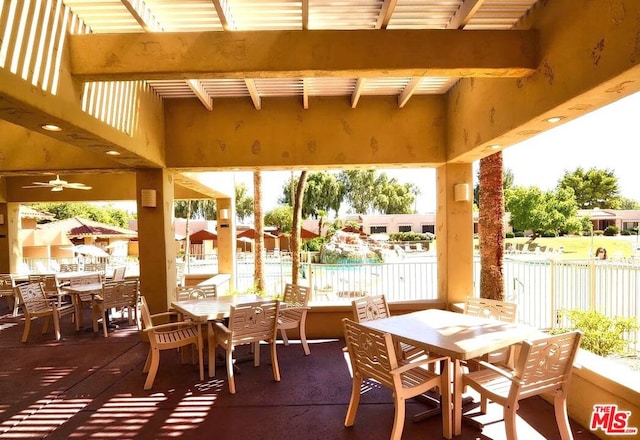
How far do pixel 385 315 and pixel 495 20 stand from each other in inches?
121

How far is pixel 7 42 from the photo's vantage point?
232cm

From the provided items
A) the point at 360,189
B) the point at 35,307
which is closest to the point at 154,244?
the point at 35,307

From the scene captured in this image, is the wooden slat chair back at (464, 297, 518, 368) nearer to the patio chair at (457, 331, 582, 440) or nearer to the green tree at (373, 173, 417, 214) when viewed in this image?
the patio chair at (457, 331, 582, 440)

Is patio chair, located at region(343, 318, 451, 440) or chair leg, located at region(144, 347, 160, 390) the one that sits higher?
patio chair, located at region(343, 318, 451, 440)

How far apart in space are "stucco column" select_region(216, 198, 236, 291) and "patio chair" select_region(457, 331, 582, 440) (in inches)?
292

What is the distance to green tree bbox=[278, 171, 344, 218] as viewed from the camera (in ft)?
91.5

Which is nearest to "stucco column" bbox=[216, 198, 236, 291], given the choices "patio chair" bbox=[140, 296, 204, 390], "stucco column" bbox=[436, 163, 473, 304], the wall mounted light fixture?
"patio chair" bbox=[140, 296, 204, 390]

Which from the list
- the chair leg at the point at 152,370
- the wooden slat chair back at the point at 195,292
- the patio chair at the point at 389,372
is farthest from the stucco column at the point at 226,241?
the patio chair at the point at 389,372

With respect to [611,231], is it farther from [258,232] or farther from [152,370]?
[152,370]

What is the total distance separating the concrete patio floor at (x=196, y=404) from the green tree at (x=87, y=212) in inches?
1176

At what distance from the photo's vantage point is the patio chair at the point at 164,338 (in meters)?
3.83

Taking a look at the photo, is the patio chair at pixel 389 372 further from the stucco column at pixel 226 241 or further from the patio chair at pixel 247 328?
the stucco column at pixel 226 241

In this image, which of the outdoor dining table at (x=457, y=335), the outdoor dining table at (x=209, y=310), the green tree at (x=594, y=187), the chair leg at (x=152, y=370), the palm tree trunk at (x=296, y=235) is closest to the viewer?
the outdoor dining table at (x=457, y=335)

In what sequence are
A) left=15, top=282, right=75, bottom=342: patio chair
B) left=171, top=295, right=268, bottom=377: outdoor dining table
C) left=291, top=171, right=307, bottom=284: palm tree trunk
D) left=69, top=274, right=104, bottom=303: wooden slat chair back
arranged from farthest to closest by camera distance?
1. left=291, top=171, right=307, bottom=284: palm tree trunk
2. left=69, top=274, right=104, bottom=303: wooden slat chair back
3. left=15, top=282, right=75, bottom=342: patio chair
4. left=171, top=295, right=268, bottom=377: outdoor dining table
